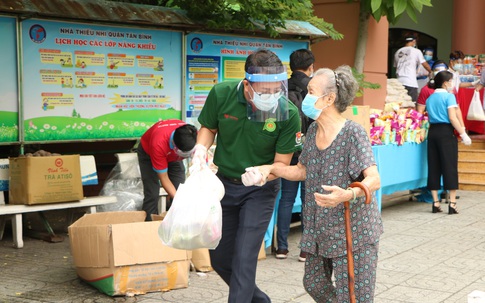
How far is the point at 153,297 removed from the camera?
608 centimetres

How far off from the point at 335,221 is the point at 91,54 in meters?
4.79

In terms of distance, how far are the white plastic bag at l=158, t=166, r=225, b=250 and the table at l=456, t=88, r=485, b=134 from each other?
11184 millimetres

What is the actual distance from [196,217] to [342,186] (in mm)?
814

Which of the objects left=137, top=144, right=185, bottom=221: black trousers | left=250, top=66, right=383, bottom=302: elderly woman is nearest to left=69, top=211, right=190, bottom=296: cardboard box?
left=137, top=144, right=185, bottom=221: black trousers

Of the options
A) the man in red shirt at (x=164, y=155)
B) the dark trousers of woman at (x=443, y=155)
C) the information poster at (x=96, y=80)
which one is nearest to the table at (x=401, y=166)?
the dark trousers of woman at (x=443, y=155)

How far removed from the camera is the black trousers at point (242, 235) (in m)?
4.55

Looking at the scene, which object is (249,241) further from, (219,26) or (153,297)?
(219,26)

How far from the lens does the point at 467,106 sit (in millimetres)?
14789

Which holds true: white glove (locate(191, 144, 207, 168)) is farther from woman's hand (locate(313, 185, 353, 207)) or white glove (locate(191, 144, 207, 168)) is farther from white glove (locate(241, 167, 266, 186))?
woman's hand (locate(313, 185, 353, 207))

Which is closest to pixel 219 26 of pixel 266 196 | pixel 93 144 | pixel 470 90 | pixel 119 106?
pixel 119 106

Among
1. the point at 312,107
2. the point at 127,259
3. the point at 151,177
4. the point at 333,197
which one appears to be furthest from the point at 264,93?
the point at 151,177

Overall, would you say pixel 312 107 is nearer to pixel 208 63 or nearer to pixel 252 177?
pixel 252 177

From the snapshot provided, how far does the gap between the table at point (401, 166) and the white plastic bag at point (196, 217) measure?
5048 mm

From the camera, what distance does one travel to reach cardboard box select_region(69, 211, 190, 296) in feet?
19.5
